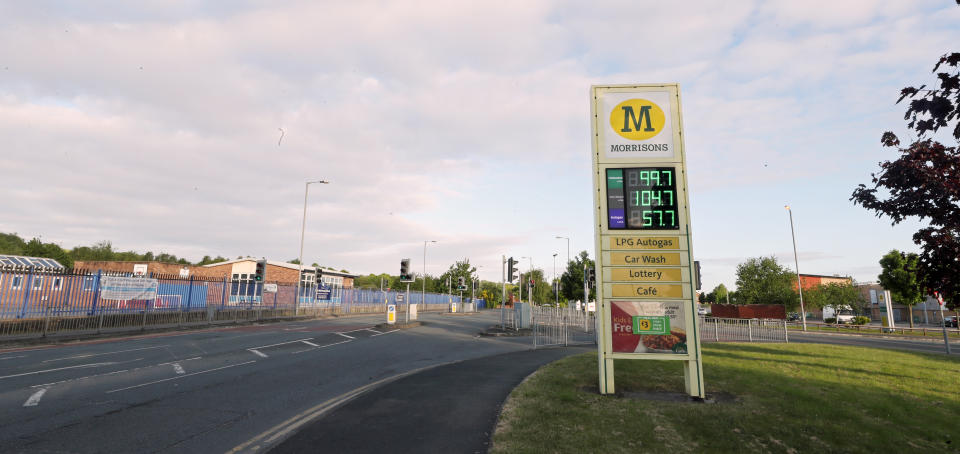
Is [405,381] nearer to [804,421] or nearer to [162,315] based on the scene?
[804,421]

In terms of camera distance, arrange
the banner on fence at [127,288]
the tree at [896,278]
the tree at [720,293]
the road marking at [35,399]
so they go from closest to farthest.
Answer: the road marking at [35,399], the banner on fence at [127,288], the tree at [896,278], the tree at [720,293]

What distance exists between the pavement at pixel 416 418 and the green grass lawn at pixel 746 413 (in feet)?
1.61

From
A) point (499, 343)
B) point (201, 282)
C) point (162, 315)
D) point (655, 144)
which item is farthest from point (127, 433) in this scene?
point (201, 282)

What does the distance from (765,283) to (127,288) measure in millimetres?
61480

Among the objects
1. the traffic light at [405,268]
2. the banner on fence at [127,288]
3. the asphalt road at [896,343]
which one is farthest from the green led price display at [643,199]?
the banner on fence at [127,288]

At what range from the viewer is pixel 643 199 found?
9.74 m

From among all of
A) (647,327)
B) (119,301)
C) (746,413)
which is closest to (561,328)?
(647,327)

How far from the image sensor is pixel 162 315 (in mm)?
22375

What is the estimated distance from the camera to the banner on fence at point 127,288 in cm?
2036

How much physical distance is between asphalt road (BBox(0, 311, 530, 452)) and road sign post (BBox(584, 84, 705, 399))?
3.97m

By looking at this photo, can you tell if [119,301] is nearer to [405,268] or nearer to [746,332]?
[405,268]

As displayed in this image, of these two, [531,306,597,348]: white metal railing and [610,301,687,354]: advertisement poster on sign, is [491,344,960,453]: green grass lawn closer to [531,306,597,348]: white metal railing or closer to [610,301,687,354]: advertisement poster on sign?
[610,301,687,354]: advertisement poster on sign

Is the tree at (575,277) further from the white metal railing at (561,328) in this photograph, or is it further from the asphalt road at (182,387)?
the asphalt road at (182,387)

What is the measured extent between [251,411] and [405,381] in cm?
352
